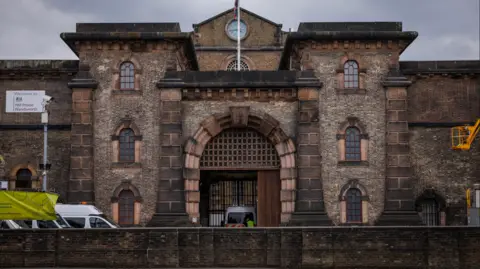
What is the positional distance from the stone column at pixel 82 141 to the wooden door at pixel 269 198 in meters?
7.30

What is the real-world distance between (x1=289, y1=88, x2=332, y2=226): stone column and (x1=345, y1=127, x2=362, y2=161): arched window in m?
1.38

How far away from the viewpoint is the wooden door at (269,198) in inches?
1298

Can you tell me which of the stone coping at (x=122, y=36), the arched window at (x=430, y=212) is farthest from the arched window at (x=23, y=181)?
the arched window at (x=430, y=212)

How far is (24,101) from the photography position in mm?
34406

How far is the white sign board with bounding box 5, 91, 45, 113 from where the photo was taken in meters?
34.4

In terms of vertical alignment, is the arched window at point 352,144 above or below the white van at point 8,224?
above

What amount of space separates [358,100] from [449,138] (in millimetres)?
4915

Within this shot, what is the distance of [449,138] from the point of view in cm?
3419

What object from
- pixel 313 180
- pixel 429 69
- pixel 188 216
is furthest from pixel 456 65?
pixel 188 216

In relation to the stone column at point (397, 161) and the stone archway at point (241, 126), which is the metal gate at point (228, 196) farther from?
the stone column at point (397, 161)

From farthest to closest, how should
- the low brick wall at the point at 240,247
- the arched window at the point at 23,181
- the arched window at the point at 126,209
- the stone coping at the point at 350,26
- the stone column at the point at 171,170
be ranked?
the arched window at the point at 23,181
the stone coping at the point at 350,26
the arched window at the point at 126,209
the stone column at the point at 171,170
the low brick wall at the point at 240,247

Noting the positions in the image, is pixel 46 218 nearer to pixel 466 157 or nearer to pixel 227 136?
pixel 227 136

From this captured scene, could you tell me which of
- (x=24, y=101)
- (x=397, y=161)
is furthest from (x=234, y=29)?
(x=397, y=161)

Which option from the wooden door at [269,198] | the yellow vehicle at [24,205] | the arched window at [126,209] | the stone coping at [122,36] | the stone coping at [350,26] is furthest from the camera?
the stone coping at [350,26]
